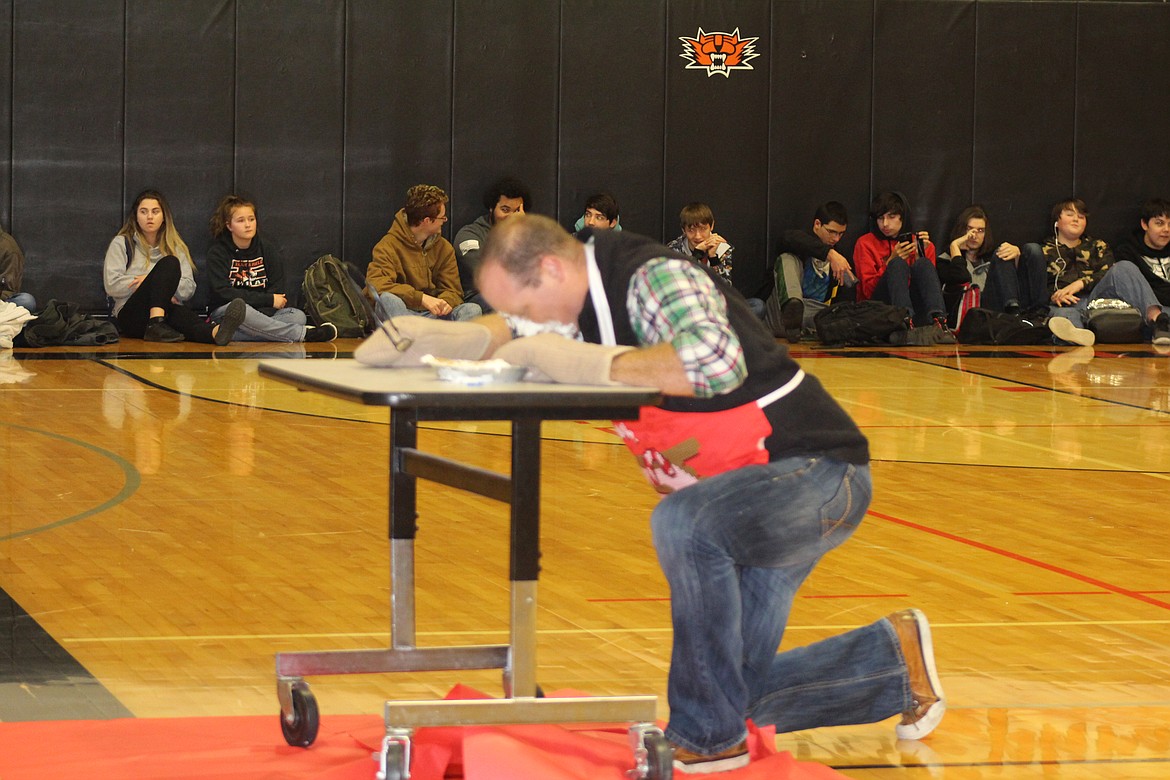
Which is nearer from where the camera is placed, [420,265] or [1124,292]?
[420,265]

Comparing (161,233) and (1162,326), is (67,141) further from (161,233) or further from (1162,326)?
(1162,326)

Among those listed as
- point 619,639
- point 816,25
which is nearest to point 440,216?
point 816,25

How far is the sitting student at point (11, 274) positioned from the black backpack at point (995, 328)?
6.95 m

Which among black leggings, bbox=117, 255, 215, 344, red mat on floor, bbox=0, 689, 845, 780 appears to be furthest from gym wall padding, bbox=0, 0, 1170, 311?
red mat on floor, bbox=0, 689, 845, 780

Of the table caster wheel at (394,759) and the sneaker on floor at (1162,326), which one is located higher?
the sneaker on floor at (1162,326)

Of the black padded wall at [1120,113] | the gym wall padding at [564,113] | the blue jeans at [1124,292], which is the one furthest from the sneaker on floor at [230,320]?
the black padded wall at [1120,113]

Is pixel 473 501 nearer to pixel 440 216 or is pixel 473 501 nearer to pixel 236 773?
pixel 236 773

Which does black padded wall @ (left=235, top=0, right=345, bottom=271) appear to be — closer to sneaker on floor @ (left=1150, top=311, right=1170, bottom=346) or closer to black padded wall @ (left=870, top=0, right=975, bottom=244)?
black padded wall @ (left=870, top=0, right=975, bottom=244)

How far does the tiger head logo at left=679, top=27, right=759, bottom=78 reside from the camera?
12898mm

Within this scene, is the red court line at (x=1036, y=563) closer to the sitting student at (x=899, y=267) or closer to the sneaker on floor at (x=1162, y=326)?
the sitting student at (x=899, y=267)

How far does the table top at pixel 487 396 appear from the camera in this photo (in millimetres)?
2410

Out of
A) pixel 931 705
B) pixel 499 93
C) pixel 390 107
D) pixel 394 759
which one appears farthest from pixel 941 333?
pixel 394 759

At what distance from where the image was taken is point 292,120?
39.7 feet

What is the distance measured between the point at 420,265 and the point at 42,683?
8.22 m
